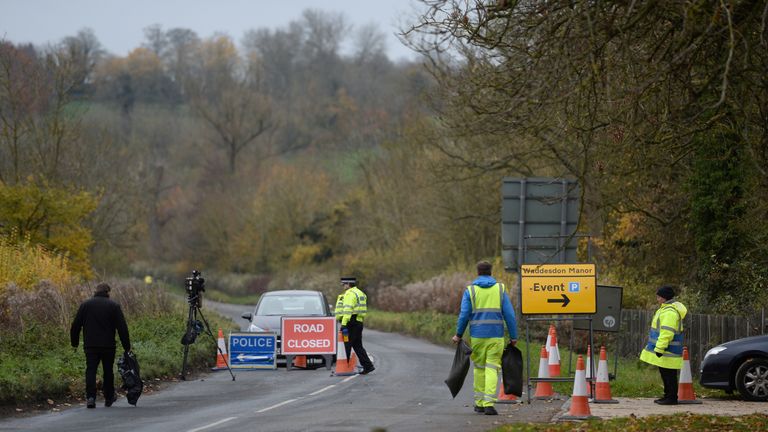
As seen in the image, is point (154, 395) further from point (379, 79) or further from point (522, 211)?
point (379, 79)

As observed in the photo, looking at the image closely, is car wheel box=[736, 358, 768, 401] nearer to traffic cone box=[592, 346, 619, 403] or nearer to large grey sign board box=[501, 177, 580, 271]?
traffic cone box=[592, 346, 619, 403]

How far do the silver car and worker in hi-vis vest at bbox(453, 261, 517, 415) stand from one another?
10.6 m

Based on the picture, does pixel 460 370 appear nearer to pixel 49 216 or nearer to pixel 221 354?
pixel 221 354

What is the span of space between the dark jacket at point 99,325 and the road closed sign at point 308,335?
6785 mm

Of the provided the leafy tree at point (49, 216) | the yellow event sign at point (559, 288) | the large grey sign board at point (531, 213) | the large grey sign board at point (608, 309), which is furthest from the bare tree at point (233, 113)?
the yellow event sign at point (559, 288)

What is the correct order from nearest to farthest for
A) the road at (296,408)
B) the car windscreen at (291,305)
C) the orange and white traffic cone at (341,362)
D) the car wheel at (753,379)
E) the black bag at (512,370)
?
the road at (296,408) < the black bag at (512,370) < the car wheel at (753,379) < the orange and white traffic cone at (341,362) < the car windscreen at (291,305)

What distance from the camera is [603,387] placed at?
17.0 metres

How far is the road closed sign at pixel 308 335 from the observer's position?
2395 cm

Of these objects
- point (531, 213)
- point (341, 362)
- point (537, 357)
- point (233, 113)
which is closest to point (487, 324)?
point (531, 213)

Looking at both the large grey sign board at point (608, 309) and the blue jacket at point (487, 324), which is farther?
the large grey sign board at point (608, 309)

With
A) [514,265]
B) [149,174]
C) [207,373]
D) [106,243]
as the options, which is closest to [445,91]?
[514,265]

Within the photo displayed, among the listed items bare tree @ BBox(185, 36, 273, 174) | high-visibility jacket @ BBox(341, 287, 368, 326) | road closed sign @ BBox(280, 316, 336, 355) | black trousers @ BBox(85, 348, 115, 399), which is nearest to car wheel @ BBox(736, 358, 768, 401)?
high-visibility jacket @ BBox(341, 287, 368, 326)

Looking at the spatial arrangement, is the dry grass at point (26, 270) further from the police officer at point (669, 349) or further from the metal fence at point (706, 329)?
the police officer at point (669, 349)

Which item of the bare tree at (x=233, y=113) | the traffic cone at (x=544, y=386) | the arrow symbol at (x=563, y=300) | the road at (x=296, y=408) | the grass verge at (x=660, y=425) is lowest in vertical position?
the road at (x=296, y=408)
